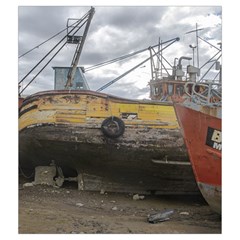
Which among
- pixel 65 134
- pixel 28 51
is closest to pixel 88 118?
pixel 65 134

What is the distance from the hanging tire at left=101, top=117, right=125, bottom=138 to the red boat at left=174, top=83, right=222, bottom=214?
1.15 metres

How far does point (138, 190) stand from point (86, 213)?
146 centimetres

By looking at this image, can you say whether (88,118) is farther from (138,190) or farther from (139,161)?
(138,190)

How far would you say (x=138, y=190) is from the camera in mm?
6707

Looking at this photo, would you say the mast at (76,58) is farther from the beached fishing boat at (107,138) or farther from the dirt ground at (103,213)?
the dirt ground at (103,213)

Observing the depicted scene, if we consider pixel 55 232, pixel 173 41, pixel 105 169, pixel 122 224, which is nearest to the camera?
pixel 55 232

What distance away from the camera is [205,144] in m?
5.08

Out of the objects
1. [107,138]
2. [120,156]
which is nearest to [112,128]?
[107,138]

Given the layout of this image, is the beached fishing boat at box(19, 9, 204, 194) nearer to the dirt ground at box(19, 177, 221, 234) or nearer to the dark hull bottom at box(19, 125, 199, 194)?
the dark hull bottom at box(19, 125, 199, 194)

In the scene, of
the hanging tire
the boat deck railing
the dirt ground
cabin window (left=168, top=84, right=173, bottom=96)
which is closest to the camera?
the dirt ground

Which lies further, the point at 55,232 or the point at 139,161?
the point at 139,161

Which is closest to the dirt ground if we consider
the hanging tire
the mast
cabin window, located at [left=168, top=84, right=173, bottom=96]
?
the hanging tire

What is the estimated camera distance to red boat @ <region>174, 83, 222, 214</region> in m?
4.92

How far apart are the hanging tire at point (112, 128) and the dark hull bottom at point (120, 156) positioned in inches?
3.1
